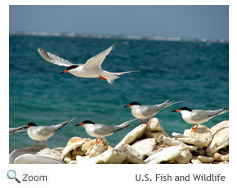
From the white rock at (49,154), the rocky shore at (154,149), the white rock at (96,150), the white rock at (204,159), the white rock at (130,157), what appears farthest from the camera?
the white rock at (204,159)

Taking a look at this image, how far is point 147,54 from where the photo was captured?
2617cm

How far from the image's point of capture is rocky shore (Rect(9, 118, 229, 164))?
501 cm

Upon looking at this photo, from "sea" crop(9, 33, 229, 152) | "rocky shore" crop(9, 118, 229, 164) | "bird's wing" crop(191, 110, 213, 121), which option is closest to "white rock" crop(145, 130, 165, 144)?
"rocky shore" crop(9, 118, 229, 164)

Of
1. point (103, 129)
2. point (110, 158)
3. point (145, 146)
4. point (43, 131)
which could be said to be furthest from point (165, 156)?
point (43, 131)

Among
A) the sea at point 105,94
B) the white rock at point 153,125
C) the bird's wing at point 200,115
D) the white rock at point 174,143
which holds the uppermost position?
the sea at point 105,94

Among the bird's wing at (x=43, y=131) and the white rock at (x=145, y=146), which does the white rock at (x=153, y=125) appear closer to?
the white rock at (x=145, y=146)

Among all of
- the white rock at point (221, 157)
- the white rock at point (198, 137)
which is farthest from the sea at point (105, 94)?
the white rock at point (221, 157)

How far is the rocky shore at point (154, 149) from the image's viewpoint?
5.01 metres

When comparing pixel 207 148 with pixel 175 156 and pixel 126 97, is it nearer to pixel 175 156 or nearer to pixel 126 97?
pixel 175 156

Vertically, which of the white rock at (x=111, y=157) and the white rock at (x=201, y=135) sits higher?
the white rock at (x=201, y=135)

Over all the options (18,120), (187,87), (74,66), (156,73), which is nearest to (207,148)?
(74,66)

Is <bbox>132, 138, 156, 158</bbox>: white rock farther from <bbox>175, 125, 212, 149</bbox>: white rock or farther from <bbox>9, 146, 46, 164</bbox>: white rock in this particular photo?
<bbox>9, 146, 46, 164</bbox>: white rock

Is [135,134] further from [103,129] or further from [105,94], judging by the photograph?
[105,94]

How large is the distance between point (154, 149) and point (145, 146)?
0.16 m
